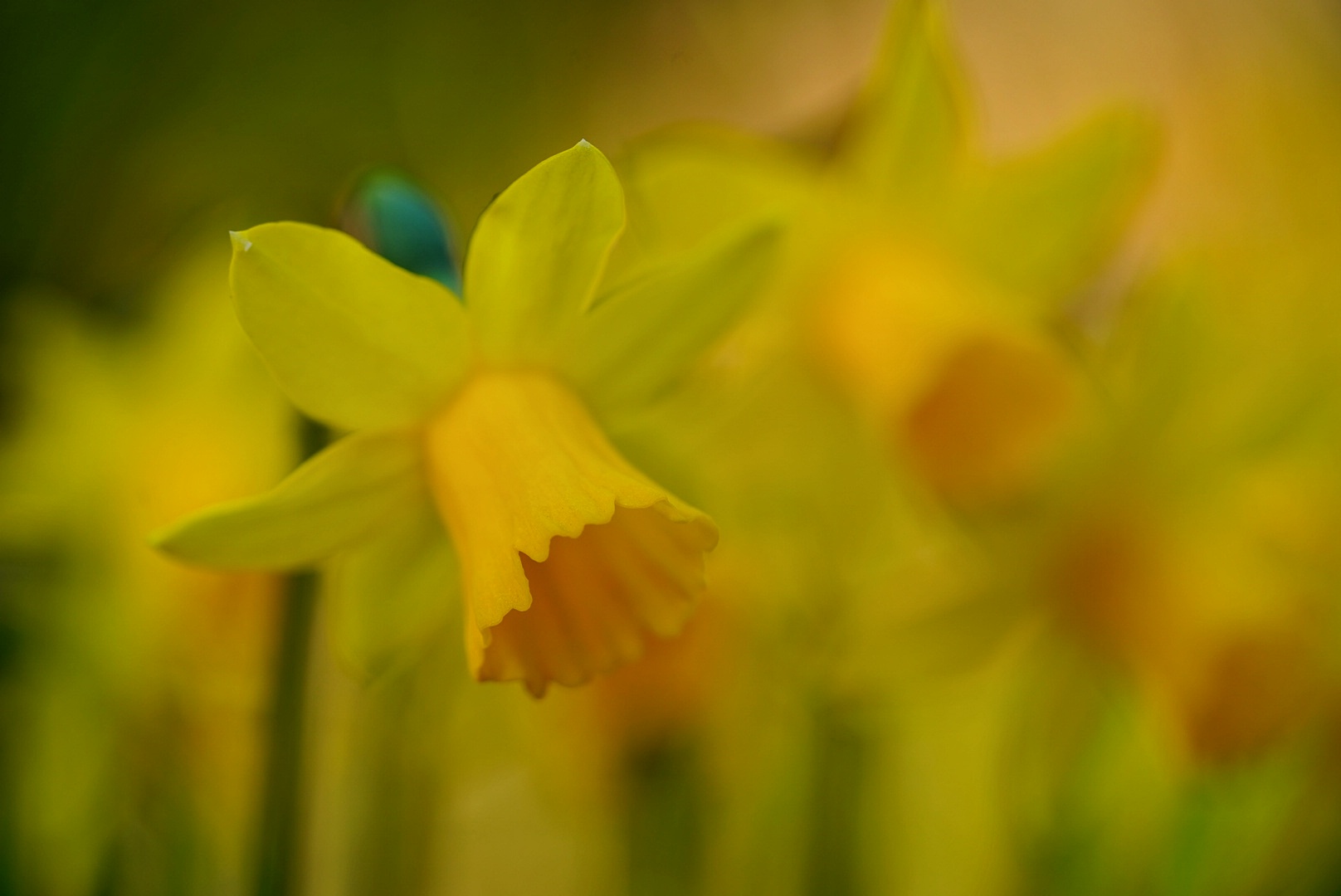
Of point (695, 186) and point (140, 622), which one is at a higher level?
point (695, 186)

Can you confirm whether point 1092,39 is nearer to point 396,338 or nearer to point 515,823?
point 515,823

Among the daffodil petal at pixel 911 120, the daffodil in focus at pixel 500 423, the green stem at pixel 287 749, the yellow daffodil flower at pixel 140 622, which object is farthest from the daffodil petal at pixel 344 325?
the daffodil petal at pixel 911 120

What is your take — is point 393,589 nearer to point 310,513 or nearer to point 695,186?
point 310,513

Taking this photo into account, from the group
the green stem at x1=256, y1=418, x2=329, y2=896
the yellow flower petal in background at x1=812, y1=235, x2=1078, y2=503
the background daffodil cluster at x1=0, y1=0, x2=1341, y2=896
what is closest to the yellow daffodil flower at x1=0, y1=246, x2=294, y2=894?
the background daffodil cluster at x1=0, y1=0, x2=1341, y2=896

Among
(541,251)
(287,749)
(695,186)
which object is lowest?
(287,749)

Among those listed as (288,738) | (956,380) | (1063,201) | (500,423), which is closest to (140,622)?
(288,738)

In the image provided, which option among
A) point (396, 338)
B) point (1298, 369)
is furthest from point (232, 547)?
point (1298, 369)

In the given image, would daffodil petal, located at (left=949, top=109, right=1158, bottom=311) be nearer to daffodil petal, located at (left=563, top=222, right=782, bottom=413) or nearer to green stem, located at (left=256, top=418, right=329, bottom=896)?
daffodil petal, located at (left=563, top=222, right=782, bottom=413)
